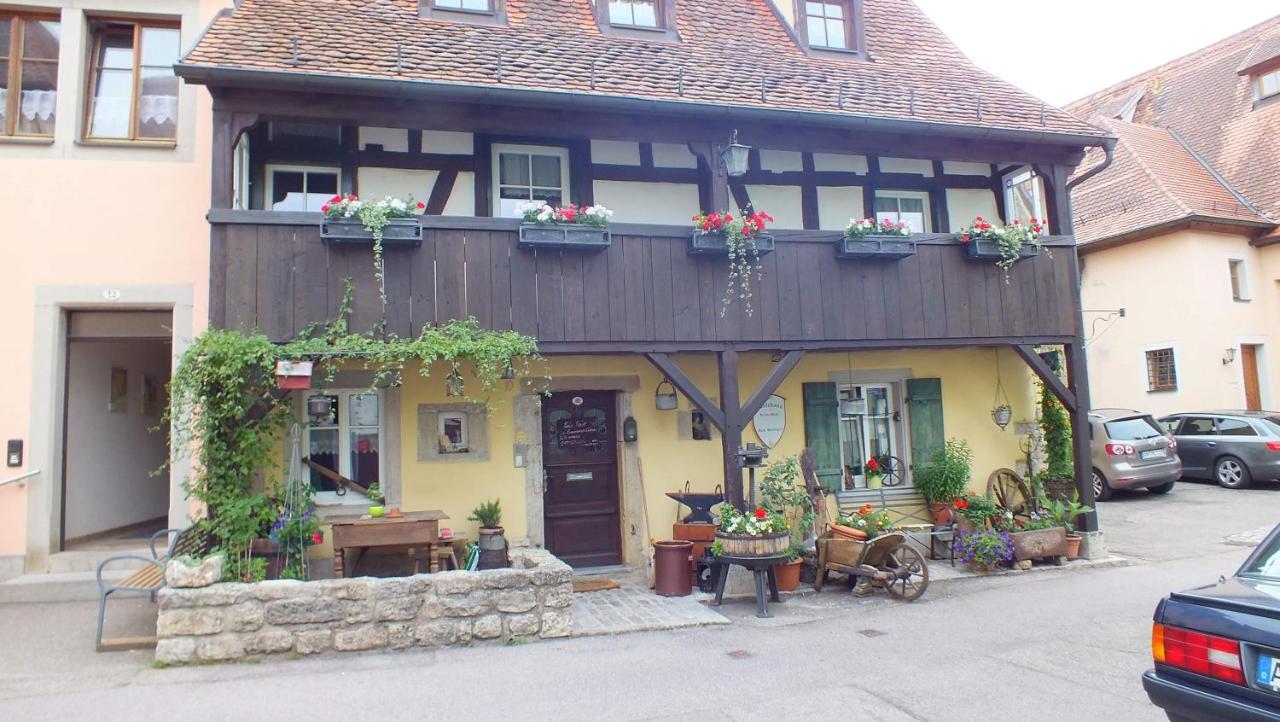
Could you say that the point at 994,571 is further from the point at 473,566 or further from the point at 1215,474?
the point at 1215,474

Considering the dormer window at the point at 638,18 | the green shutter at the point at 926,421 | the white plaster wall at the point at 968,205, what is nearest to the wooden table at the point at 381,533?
the green shutter at the point at 926,421

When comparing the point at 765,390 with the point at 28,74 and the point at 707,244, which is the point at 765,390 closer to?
the point at 707,244

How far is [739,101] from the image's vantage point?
8453 mm

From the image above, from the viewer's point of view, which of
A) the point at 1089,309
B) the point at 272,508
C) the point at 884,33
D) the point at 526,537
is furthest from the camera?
the point at 1089,309

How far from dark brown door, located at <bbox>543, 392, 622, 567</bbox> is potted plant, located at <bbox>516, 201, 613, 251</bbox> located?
222 cm

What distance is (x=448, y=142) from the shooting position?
862 centimetres

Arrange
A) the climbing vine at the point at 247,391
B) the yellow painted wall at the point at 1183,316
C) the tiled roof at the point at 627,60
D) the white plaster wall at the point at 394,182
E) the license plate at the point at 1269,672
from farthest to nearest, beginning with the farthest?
the yellow painted wall at the point at 1183,316
the white plaster wall at the point at 394,182
the tiled roof at the point at 627,60
the climbing vine at the point at 247,391
the license plate at the point at 1269,672

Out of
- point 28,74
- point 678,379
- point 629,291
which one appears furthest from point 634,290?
point 28,74

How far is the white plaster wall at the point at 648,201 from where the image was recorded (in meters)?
9.08

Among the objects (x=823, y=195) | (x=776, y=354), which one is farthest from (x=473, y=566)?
(x=823, y=195)

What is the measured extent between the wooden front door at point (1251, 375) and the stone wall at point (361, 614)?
1681 centimetres

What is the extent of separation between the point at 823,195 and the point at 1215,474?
9802 millimetres

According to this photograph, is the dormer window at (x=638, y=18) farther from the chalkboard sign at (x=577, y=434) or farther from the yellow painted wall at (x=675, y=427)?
the chalkboard sign at (x=577, y=434)

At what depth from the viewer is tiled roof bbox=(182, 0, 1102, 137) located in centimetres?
776
